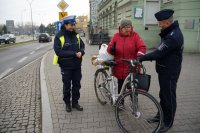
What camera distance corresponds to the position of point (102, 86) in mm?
5535

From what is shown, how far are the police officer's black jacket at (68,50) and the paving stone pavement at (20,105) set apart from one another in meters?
1.33

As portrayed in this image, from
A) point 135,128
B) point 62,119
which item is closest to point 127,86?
point 135,128

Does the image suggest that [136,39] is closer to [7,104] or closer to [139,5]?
[7,104]

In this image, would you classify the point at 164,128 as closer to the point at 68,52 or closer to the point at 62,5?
the point at 68,52

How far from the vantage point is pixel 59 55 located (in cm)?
498

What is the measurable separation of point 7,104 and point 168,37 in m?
4.34

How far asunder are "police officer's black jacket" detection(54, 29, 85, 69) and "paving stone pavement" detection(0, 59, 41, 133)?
133 centimetres

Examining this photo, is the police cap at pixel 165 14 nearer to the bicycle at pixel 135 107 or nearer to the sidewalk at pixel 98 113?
the bicycle at pixel 135 107

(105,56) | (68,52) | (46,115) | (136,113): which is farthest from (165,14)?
(46,115)

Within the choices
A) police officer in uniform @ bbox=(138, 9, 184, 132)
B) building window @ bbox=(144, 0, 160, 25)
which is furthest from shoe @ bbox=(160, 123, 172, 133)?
building window @ bbox=(144, 0, 160, 25)

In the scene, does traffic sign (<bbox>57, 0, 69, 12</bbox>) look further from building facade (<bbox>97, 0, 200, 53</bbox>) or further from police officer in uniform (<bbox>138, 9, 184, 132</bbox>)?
police officer in uniform (<bbox>138, 9, 184, 132</bbox>)

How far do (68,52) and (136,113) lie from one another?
1921mm

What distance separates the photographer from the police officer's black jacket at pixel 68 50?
16.3ft

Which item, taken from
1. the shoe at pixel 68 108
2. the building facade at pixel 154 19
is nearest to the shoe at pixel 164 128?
the shoe at pixel 68 108
